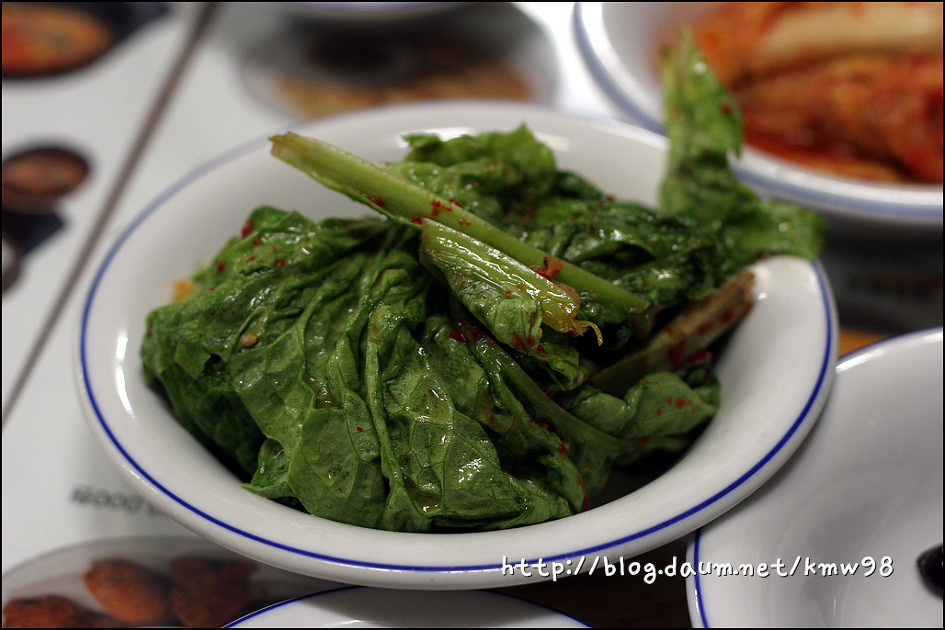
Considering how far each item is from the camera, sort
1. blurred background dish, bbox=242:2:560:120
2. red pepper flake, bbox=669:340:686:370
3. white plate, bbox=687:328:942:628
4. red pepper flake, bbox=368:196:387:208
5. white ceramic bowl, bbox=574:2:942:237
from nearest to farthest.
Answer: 1. white plate, bbox=687:328:942:628
2. red pepper flake, bbox=368:196:387:208
3. red pepper flake, bbox=669:340:686:370
4. white ceramic bowl, bbox=574:2:942:237
5. blurred background dish, bbox=242:2:560:120

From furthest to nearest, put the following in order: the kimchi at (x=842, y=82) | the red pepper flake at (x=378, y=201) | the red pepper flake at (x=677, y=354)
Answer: the kimchi at (x=842, y=82) → the red pepper flake at (x=677, y=354) → the red pepper flake at (x=378, y=201)

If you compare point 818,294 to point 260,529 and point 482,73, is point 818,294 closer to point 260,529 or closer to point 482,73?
point 260,529

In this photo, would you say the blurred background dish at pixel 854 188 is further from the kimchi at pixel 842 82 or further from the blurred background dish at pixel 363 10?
the blurred background dish at pixel 363 10

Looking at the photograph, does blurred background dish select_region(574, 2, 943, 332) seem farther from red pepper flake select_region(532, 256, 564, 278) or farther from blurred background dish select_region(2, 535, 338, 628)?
blurred background dish select_region(2, 535, 338, 628)

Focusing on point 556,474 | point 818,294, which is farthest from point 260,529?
point 818,294

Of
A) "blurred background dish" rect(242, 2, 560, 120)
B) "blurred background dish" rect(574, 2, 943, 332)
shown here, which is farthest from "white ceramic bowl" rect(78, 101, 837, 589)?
"blurred background dish" rect(242, 2, 560, 120)

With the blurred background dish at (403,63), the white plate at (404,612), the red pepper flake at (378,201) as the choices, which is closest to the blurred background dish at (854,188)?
the blurred background dish at (403,63)
